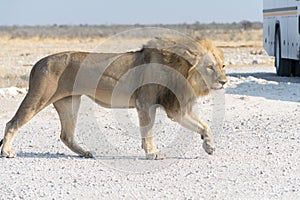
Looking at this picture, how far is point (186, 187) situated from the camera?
8.55m

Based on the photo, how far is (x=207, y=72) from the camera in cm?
995

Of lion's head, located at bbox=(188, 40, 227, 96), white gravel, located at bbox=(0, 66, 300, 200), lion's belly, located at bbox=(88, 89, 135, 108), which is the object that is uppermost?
lion's head, located at bbox=(188, 40, 227, 96)

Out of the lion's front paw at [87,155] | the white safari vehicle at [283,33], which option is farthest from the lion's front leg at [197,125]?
the white safari vehicle at [283,33]

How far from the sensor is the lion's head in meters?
9.88

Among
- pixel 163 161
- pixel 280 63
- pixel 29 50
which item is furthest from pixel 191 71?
pixel 29 50

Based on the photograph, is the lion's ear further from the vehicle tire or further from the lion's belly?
the vehicle tire

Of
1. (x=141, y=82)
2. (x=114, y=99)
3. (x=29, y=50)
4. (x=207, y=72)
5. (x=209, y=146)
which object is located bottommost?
(x=209, y=146)

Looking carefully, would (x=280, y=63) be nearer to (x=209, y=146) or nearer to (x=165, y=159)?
(x=209, y=146)

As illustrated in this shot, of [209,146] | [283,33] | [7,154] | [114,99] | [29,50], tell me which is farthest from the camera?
[29,50]

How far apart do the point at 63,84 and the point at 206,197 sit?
9.48 feet

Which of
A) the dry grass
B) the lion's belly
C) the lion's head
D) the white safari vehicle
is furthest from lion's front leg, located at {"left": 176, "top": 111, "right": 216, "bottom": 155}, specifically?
the white safari vehicle

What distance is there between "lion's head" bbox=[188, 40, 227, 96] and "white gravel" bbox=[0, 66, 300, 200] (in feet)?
2.83

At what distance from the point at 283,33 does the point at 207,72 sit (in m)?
17.1

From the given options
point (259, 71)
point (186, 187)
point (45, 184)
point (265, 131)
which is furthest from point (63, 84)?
point (259, 71)
